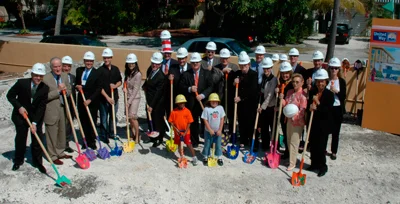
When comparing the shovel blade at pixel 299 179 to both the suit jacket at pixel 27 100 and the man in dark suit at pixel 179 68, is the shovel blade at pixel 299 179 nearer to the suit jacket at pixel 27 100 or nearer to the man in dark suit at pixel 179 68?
the man in dark suit at pixel 179 68

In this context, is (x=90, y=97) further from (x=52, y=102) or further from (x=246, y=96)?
(x=246, y=96)

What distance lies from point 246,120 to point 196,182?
6.17 ft

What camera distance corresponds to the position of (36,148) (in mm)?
7195

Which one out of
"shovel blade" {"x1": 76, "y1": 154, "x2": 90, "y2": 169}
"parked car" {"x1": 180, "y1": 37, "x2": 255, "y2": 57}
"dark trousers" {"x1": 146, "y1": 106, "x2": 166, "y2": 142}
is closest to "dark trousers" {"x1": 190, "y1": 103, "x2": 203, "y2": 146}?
"dark trousers" {"x1": 146, "y1": 106, "x2": 166, "y2": 142}

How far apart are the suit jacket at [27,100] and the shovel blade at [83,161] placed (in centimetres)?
98

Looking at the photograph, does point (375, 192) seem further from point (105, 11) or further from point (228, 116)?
point (105, 11)

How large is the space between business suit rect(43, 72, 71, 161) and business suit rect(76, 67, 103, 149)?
375 millimetres

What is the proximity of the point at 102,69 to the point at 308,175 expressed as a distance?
4.23 metres

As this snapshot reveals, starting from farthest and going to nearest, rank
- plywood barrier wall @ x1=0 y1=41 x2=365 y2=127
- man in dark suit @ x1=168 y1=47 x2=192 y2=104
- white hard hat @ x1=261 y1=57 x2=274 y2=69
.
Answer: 1. plywood barrier wall @ x1=0 y1=41 x2=365 y2=127
2. man in dark suit @ x1=168 y1=47 x2=192 y2=104
3. white hard hat @ x1=261 y1=57 x2=274 y2=69

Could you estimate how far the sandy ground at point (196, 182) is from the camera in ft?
21.2

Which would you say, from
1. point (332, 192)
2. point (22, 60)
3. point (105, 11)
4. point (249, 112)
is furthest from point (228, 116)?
point (105, 11)

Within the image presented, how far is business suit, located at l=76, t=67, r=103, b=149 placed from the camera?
26.3ft

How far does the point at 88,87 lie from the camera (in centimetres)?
800

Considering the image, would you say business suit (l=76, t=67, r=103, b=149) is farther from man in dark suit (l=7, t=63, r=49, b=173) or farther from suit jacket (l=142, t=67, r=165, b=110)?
man in dark suit (l=7, t=63, r=49, b=173)
